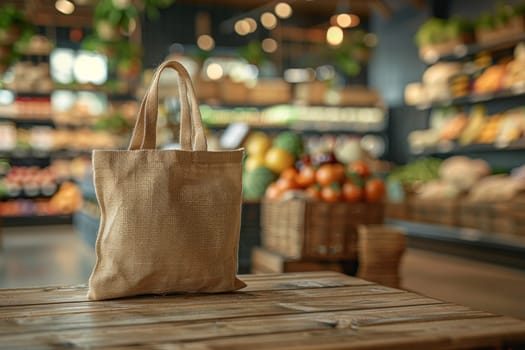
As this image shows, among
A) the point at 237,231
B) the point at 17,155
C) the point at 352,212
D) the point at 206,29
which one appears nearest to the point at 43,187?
the point at 17,155

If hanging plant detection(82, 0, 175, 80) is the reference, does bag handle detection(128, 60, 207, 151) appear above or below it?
below

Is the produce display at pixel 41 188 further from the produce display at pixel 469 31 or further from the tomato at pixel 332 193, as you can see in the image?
the tomato at pixel 332 193

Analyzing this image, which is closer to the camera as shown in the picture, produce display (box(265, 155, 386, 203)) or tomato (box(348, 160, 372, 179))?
produce display (box(265, 155, 386, 203))

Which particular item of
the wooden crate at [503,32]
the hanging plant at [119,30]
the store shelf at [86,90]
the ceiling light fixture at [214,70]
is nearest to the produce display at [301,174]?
the hanging plant at [119,30]

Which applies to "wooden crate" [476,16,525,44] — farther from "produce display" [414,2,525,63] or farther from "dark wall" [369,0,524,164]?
"dark wall" [369,0,524,164]

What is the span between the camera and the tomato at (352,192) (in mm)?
3324

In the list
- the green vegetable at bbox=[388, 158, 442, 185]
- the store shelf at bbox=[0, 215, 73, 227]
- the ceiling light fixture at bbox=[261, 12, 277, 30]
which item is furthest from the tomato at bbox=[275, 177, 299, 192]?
the ceiling light fixture at bbox=[261, 12, 277, 30]

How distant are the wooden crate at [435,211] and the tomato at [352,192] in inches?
111

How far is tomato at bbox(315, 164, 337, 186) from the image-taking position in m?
3.36

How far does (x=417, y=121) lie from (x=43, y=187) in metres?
5.51

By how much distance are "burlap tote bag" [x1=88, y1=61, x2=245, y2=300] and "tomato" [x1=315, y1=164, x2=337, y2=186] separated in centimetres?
208

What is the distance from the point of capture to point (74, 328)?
A: 40.0 inches

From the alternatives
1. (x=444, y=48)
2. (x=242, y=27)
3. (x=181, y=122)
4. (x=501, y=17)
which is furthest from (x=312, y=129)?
(x=181, y=122)

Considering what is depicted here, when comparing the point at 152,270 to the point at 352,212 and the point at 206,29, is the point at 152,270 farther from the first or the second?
the point at 206,29
